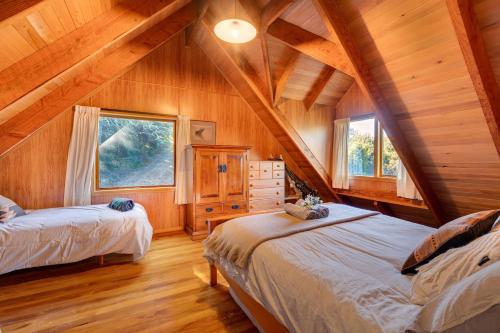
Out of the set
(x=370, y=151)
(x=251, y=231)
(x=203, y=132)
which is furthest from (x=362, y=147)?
(x=251, y=231)

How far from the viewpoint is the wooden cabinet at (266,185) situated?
410cm

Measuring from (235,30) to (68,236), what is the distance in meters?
2.76

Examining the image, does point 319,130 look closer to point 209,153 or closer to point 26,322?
point 209,153

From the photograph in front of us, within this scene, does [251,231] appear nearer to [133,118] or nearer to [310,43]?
[310,43]

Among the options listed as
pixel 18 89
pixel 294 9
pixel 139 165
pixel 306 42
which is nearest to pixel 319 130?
pixel 306 42

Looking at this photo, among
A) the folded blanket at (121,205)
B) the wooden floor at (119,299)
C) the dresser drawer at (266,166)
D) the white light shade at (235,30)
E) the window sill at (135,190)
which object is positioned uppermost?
the white light shade at (235,30)

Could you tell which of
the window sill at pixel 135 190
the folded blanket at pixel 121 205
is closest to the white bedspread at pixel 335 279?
the folded blanket at pixel 121 205

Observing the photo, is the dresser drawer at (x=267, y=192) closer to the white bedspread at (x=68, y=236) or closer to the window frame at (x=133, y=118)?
the window frame at (x=133, y=118)

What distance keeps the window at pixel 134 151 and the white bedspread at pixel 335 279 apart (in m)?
2.53

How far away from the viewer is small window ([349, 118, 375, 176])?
419cm

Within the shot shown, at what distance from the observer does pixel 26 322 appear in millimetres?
1813

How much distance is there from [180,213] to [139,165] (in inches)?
42.3

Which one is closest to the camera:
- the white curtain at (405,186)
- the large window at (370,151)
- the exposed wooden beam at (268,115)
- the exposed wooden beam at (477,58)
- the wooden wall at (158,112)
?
the exposed wooden beam at (477,58)

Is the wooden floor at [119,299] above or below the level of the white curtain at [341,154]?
below
